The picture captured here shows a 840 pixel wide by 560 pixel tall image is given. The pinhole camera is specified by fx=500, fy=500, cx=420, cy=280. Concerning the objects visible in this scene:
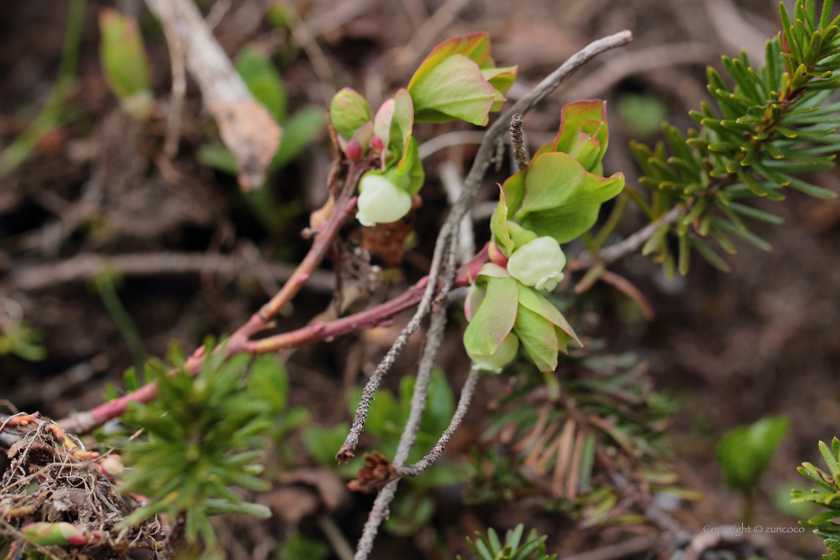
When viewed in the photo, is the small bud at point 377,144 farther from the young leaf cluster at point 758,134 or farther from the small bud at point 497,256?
the young leaf cluster at point 758,134

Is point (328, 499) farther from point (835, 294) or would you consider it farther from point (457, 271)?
point (835, 294)

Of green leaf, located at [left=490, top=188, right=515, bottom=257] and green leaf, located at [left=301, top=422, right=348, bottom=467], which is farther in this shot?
green leaf, located at [left=301, top=422, right=348, bottom=467]

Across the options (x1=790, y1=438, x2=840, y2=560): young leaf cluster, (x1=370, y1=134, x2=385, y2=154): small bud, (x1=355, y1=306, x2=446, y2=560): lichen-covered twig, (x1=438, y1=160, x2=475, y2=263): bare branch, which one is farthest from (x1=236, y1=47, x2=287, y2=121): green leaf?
(x1=790, y1=438, x2=840, y2=560): young leaf cluster

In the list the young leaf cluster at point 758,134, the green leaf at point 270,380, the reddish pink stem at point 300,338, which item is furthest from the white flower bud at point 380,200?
the green leaf at point 270,380

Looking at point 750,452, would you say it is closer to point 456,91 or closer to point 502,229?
point 502,229

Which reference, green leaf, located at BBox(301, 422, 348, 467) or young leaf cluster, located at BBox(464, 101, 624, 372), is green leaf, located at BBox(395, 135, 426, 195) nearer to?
young leaf cluster, located at BBox(464, 101, 624, 372)

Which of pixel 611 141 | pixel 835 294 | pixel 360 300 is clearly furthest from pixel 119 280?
pixel 835 294
